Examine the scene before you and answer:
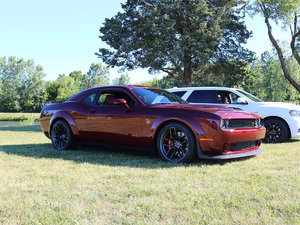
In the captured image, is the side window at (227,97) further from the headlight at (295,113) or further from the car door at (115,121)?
the car door at (115,121)

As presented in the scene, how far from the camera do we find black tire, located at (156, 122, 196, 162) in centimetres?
533

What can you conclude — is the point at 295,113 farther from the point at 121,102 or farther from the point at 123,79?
the point at 123,79

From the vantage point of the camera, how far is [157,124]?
5.66 metres

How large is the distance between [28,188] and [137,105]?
9.28 ft

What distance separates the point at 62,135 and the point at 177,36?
1826 cm

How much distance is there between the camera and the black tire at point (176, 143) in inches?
210

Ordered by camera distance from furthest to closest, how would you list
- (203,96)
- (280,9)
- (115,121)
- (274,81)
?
(274,81), (280,9), (203,96), (115,121)

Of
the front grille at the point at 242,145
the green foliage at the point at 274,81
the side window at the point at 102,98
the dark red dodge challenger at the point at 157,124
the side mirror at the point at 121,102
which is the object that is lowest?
the front grille at the point at 242,145

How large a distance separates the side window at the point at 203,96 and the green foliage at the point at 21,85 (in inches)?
3146

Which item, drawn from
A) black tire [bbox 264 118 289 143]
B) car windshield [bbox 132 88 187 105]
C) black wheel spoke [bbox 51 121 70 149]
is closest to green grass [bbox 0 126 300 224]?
car windshield [bbox 132 88 187 105]

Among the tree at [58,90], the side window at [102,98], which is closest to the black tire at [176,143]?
the side window at [102,98]

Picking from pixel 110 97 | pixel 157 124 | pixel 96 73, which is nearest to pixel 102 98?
pixel 110 97

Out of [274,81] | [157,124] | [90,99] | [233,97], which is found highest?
[274,81]

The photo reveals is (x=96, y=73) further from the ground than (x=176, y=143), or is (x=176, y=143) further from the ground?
(x=96, y=73)
